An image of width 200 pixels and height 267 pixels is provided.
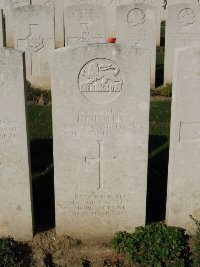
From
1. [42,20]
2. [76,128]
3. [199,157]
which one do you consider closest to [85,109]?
[76,128]

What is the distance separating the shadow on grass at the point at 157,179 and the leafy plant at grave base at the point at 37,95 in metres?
3.27

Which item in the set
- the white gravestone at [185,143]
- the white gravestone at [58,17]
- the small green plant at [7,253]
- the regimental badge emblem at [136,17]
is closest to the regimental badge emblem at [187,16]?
the regimental badge emblem at [136,17]

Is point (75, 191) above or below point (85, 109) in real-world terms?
below

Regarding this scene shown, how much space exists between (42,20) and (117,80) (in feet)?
21.0

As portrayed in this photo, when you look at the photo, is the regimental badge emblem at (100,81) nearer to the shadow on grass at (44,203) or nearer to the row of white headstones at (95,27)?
the shadow on grass at (44,203)

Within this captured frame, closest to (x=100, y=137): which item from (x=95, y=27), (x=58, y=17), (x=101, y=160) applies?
(x=101, y=160)

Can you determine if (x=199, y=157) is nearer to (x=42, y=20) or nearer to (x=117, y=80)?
(x=117, y=80)

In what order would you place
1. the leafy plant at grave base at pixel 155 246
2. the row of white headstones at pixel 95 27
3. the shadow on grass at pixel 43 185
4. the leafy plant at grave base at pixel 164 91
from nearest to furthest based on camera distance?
the leafy plant at grave base at pixel 155 246 → the shadow on grass at pixel 43 185 → the row of white headstones at pixel 95 27 → the leafy plant at grave base at pixel 164 91

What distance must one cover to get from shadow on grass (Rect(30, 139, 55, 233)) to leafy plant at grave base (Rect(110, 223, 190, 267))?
1.06 metres

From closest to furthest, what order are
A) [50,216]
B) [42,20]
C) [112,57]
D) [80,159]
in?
[112,57] < [80,159] < [50,216] < [42,20]

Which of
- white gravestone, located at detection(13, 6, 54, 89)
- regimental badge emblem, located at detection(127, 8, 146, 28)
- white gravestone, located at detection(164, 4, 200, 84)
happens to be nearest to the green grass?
white gravestone, located at detection(13, 6, 54, 89)

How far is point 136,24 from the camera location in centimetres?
1095

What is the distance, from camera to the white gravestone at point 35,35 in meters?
10.6

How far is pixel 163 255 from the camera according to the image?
481cm
